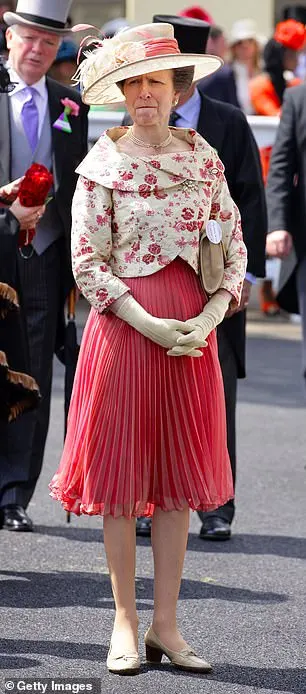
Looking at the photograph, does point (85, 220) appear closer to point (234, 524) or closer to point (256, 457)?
point (234, 524)

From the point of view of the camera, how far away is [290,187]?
8.04 metres

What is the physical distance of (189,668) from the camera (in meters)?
5.14

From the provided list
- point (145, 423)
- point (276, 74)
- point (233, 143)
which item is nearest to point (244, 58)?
point (276, 74)

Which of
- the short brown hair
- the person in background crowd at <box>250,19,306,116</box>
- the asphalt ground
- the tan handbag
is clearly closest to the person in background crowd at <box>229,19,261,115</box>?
the person in background crowd at <box>250,19,306,116</box>

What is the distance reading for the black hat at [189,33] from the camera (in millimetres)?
7070

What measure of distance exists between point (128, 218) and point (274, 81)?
10.2 metres

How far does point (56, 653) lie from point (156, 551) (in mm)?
466

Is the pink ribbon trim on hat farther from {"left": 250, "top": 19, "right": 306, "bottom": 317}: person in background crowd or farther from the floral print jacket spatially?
{"left": 250, "top": 19, "right": 306, "bottom": 317}: person in background crowd

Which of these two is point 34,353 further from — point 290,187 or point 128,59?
point 128,59

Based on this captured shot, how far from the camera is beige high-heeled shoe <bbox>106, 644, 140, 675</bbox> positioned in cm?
508

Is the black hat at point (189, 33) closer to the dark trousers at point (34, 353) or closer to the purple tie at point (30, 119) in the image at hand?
the purple tie at point (30, 119)

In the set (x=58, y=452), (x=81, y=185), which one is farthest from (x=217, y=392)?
(x=58, y=452)

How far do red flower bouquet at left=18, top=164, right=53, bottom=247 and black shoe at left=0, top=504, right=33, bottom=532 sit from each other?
1.54 metres

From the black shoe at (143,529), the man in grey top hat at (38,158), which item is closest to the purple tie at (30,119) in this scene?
the man in grey top hat at (38,158)
